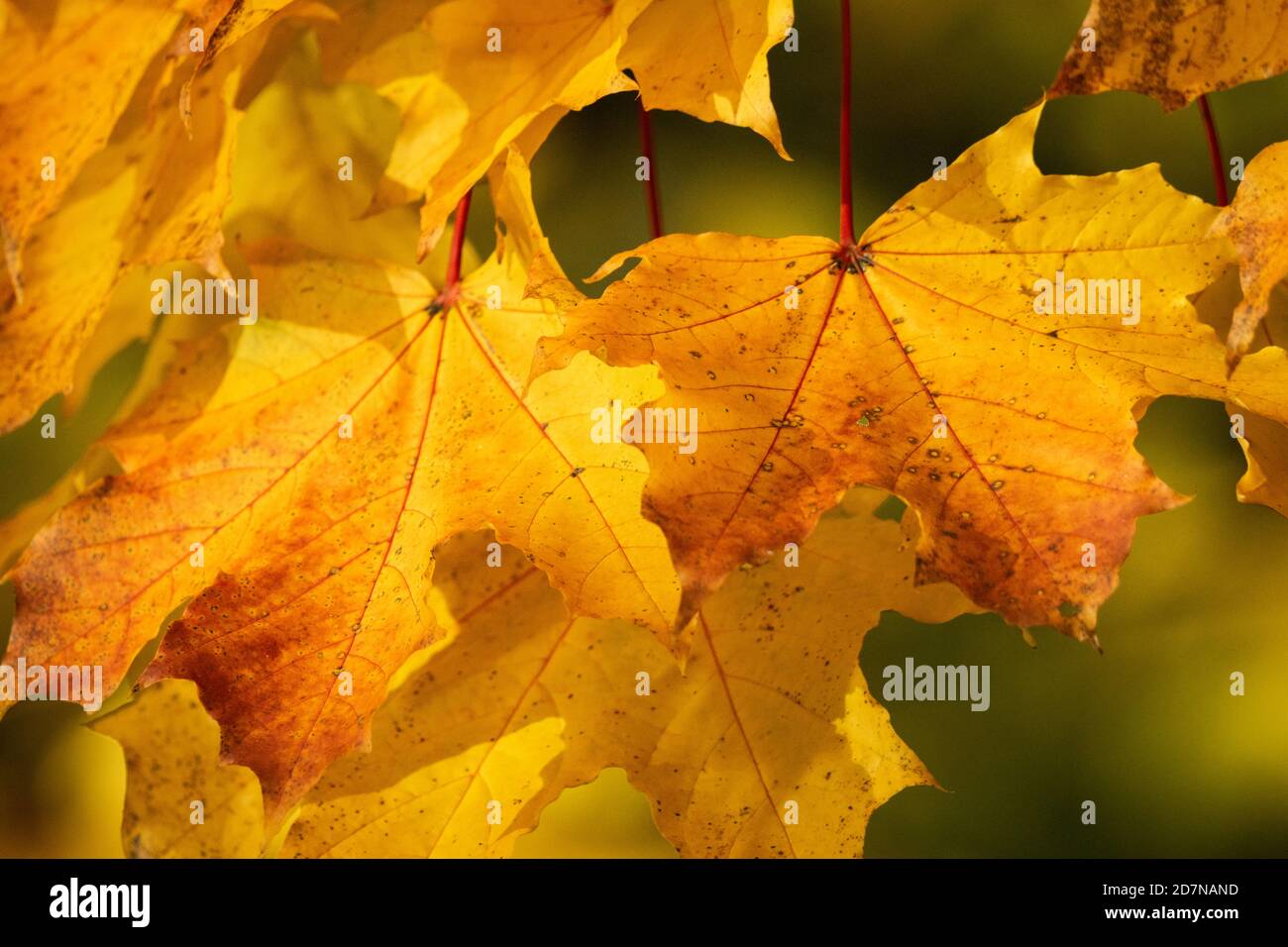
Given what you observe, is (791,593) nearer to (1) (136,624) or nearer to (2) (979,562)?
(2) (979,562)

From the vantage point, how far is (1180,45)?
17.0 inches

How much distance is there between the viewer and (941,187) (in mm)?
452

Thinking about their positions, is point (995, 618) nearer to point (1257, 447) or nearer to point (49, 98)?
point (1257, 447)

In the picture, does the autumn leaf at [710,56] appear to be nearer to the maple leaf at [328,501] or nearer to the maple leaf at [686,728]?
the maple leaf at [328,501]

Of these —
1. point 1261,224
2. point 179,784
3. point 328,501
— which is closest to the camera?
point 1261,224

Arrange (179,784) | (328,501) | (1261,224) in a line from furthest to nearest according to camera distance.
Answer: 1. (179,784)
2. (328,501)
3. (1261,224)

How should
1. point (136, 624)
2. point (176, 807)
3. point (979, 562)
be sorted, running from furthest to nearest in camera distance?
point (176, 807)
point (136, 624)
point (979, 562)

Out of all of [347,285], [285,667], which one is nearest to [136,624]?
[285,667]

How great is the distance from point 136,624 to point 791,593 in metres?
0.37

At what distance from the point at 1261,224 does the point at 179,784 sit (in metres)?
0.69

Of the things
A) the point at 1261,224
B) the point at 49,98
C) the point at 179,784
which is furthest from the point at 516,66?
the point at 179,784

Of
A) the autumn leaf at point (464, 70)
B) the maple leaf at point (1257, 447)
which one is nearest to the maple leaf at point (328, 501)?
the autumn leaf at point (464, 70)

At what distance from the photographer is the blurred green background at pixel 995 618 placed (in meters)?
0.68

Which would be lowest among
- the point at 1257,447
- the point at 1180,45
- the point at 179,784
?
the point at 179,784
